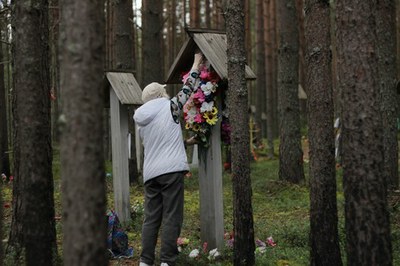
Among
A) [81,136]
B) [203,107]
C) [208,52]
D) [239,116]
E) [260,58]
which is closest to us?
[81,136]

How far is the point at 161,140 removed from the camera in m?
6.34

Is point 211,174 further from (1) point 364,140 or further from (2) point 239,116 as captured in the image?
(1) point 364,140

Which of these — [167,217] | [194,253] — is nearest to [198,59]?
[167,217]

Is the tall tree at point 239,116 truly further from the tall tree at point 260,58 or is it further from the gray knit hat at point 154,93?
the tall tree at point 260,58

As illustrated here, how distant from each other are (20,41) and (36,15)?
0.28 m

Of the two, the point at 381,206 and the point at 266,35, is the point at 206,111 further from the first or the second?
the point at 266,35

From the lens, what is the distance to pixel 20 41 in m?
5.02

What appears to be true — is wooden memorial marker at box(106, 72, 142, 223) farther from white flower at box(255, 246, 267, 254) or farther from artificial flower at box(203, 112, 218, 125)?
white flower at box(255, 246, 267, 254)

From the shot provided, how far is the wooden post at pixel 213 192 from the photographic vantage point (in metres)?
6.97

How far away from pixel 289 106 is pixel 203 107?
662 cm

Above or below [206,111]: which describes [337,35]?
above

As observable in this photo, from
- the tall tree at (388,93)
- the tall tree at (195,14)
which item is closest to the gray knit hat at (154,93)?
the tall tree at (388,93)

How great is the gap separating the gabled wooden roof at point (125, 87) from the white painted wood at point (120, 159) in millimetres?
233

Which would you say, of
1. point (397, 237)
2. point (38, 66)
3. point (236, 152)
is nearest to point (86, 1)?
point (38, 66)
